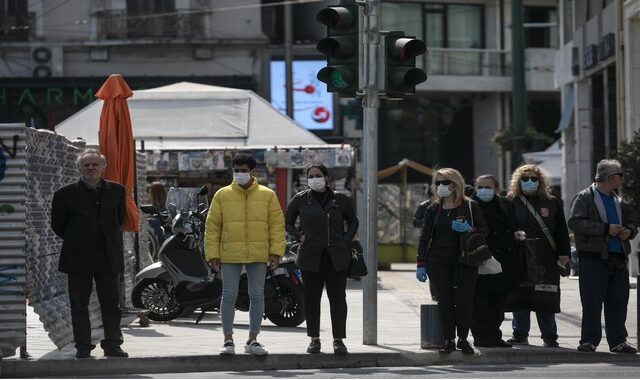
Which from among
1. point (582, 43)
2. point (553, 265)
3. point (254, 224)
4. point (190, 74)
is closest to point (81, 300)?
point (254, 224)

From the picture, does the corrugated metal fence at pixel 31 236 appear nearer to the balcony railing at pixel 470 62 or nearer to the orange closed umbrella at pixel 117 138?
the orange closed umbrella at pixel 117 138

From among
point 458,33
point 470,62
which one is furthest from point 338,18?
point 458,33

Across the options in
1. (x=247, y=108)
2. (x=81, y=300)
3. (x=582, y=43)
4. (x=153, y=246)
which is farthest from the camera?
(x=582, y=43)

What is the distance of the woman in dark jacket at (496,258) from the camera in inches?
538

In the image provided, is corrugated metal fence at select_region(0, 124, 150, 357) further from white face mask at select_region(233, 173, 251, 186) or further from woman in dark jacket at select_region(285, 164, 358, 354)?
woman in dark jacket at select_region(285, 164, 358, 354)

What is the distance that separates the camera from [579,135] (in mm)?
33094

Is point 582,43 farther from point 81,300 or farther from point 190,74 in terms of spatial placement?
point 81,300

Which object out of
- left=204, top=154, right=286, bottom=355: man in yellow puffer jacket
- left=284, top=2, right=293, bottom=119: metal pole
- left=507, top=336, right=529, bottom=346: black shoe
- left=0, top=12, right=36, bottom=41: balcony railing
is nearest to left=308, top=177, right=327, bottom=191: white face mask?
left=204, top=154, right=286, bottom=355: man in yellow puffer jacket

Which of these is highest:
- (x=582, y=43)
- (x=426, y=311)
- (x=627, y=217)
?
(x=582, y=43)

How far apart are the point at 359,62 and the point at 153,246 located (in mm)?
9747

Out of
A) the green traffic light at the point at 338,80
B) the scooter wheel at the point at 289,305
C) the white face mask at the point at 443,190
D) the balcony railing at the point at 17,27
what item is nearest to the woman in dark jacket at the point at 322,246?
the white face mask at the point at 443,190

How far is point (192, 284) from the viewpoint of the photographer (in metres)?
16.6

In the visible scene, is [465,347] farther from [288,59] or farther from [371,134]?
[288,59]

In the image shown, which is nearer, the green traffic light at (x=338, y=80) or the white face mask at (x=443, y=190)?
the white face mask at (x=443, y=190)
